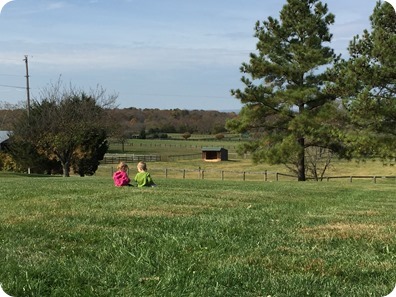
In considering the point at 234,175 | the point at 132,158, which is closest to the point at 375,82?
the point at 234,175

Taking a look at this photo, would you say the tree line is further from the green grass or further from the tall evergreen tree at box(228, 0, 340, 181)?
the green grass

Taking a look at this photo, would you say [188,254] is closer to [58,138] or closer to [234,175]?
[58,138]

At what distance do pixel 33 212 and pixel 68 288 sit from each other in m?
3.75

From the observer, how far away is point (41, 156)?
41375mm

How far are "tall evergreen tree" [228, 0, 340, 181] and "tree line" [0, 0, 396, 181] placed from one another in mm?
67

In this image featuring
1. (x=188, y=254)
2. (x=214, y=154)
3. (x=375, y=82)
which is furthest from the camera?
(x=214, y=154)

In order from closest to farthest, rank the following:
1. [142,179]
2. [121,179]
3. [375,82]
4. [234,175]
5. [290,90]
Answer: [142,179], [121,179], [375,82], [290,90], [234,175]

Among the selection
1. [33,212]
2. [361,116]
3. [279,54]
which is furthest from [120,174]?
[279,54]

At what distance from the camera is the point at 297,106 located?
113 feet

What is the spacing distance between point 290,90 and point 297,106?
157cm

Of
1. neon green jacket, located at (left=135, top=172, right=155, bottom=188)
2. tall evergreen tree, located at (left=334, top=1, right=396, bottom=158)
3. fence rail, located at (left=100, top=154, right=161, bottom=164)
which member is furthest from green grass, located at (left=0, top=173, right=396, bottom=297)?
fence rail, located at (left=100, top=154, right=161, bottom=164)

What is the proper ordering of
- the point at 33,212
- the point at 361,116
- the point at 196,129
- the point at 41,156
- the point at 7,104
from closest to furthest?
the point at 33,212
the point at 361,116
the point at 41,156
the point at 7,104
the point at 196,129

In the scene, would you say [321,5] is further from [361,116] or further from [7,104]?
[7,104]

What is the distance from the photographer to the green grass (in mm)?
3826
